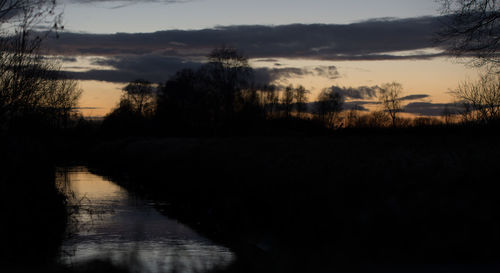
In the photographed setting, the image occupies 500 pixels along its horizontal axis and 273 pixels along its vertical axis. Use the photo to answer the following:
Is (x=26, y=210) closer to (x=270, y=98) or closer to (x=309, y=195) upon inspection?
(x=309, y=195)

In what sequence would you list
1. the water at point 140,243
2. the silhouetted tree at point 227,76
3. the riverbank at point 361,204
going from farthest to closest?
the silhouetted tree at point 227,76
the water at point 140,243
the riverbank at point 361,204

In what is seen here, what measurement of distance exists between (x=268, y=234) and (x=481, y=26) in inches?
466

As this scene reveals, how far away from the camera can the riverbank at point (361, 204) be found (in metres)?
12.2

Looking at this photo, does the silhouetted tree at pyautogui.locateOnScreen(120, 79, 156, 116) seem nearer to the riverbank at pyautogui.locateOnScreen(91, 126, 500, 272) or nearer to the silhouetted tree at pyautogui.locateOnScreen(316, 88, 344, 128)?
the silhouetted tree at pyautogui.locateOnScreen(316, 88, 344, 128)

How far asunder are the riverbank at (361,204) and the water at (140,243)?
1.00 metres

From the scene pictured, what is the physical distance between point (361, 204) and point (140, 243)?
702 cm

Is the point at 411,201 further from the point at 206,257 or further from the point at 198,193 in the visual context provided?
the point at 198,193

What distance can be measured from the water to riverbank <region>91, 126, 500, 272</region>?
3.27 feet

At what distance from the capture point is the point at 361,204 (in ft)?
45.0

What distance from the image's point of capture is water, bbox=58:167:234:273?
13.1 meters

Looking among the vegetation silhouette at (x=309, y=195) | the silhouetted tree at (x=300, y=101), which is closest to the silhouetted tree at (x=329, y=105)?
the silhouetted tree at (x=300, y=101)

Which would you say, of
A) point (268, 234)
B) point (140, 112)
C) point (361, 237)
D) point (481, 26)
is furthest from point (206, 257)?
point (140, 112)

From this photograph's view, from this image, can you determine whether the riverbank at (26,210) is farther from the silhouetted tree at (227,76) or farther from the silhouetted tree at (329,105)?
the silhouetted tree at (329,105)

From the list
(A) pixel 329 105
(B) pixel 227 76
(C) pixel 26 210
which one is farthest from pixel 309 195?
(A) pixel 329 105
